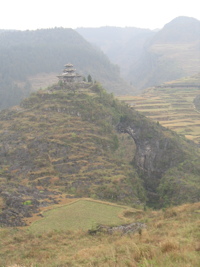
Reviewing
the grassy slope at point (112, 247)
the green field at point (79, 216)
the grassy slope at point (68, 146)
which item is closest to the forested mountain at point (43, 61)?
the grassy slope at point (68, 146)

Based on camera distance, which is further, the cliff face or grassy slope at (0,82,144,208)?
the cliff face

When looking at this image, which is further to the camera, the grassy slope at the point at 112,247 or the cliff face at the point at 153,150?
the cliff face at the point at 153,150

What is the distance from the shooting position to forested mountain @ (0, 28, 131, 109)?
5130 inches

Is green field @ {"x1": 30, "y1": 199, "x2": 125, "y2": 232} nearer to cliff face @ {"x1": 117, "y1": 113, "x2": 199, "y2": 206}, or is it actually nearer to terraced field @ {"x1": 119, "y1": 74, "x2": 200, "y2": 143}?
cliff face @ {"x1": 117, "y1": 113, "x2": 199, "y2": 206}

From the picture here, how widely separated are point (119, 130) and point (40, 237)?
3260cm

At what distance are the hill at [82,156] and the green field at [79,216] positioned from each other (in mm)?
1613

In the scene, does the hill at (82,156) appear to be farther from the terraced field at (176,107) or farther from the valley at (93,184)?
the terraced field at (176,107)

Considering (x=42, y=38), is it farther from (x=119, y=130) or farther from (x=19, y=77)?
(x=119, y=130)

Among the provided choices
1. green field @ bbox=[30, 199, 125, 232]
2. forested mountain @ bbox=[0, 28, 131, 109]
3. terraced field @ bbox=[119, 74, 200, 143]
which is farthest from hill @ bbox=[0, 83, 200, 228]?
forested mountain @ bbox=[0, 28, 131, 109]

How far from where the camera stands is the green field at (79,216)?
20.0 m

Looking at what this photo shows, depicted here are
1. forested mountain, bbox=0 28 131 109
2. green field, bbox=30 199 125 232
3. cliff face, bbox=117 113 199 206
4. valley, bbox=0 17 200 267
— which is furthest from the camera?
forested mountain, bbox=0 28 131 109

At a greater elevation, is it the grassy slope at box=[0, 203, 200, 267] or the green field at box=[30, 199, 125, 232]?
the grassy slope at box=[0, 203, 200, 267]

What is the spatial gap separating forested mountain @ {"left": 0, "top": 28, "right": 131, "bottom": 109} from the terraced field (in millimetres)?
54105

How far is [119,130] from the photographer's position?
47719mm
